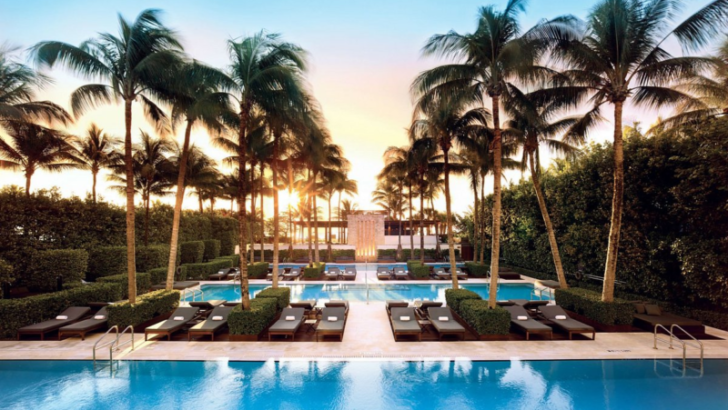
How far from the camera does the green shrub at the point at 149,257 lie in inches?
675

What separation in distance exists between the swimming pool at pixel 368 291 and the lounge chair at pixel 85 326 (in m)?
6.29

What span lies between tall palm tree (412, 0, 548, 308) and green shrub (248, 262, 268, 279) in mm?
15777

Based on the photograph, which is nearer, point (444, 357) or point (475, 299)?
point (444, 357)

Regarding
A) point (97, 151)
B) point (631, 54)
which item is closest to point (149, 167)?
point (97, 151)

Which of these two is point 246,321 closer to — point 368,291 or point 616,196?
point 368,291

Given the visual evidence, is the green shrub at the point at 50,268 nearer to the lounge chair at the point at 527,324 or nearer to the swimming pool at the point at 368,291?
the swimming pool at the point at 368,291

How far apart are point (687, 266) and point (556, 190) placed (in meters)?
7.23

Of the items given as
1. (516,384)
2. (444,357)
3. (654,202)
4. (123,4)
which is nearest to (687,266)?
(654,202)

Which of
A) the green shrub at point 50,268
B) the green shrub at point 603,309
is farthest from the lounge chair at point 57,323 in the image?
the green shrub at point 603,309

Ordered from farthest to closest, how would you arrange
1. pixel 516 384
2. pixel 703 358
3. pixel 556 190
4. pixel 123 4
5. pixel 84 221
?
pixel 556 190, pixel 84 221, pixel 123 4, pixel 703 358, pixel 516 384

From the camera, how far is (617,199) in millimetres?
10055

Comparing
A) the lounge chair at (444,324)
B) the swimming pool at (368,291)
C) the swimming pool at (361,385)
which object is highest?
the lounge chair at (444,324)

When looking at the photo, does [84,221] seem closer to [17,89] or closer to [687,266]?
[17,89]

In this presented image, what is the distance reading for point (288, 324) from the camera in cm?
982
